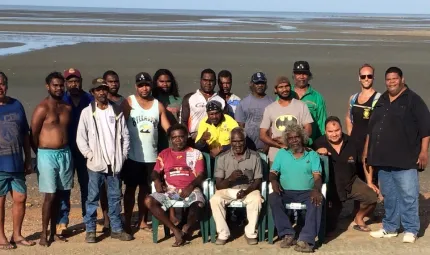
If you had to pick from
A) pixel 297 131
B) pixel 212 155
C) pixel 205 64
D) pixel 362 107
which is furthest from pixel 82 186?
pixel 205 64

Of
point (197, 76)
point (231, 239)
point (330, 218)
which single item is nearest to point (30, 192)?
point (231, 239)

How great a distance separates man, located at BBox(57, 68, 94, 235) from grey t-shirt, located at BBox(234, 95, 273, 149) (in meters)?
1.75

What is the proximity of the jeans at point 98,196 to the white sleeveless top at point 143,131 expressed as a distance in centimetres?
42

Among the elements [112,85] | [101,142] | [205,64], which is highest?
[205,64]

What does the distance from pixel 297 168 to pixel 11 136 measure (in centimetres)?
301

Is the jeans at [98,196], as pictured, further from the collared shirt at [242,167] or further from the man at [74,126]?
the collared shirt at [242,167]

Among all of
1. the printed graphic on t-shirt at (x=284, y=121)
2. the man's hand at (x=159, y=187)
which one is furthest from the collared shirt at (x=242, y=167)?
the man's hand at (x=159, y=187)

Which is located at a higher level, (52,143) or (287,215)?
(52,143)

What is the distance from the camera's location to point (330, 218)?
24.2ft

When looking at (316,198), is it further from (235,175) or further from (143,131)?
(143,131)

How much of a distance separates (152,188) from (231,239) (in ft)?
3.40

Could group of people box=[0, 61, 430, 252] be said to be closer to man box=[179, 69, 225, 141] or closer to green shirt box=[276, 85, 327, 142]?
green shirt box=[276, 85, 327, 142]

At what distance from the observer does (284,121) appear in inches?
284

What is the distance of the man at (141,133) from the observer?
7125mm
